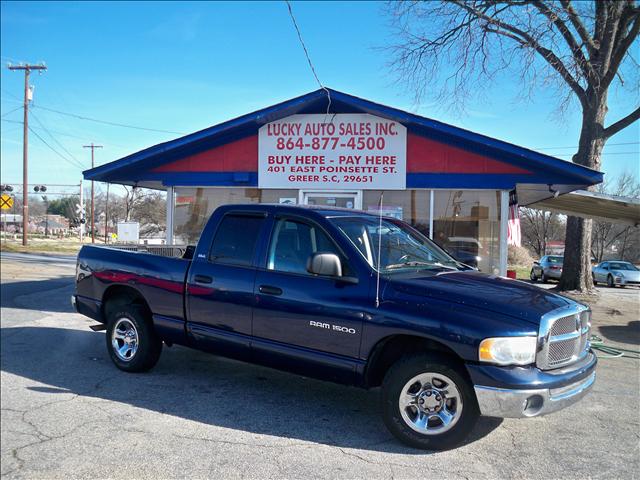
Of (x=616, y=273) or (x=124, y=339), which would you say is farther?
(x=616, y=273)

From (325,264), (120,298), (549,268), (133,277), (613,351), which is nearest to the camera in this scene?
(325,264)

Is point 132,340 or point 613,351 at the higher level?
point 132,340

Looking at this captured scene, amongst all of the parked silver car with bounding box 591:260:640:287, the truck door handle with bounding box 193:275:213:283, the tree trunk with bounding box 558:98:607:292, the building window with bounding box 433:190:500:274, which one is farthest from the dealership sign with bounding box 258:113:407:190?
the parked silver car with bounding box 591:260:640:287

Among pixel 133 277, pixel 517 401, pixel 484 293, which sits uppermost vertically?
pixel 484 293

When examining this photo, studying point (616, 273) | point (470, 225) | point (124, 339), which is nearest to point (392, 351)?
point (124, 339)

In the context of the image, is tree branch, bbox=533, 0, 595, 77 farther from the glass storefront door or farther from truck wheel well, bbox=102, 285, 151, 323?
truck wheel well, bbox=102, 285, 151, 323

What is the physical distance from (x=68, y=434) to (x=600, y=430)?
4.54 meters

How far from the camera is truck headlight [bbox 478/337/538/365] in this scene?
381 cm

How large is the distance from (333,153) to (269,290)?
6310 millimetres

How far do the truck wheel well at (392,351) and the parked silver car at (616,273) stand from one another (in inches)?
595

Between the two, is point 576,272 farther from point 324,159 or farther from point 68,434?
point 68,434

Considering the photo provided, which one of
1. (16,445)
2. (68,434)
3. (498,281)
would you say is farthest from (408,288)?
(16,445)

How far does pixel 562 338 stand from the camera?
4.09 meters

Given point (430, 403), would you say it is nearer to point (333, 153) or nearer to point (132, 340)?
point (132, 340)
